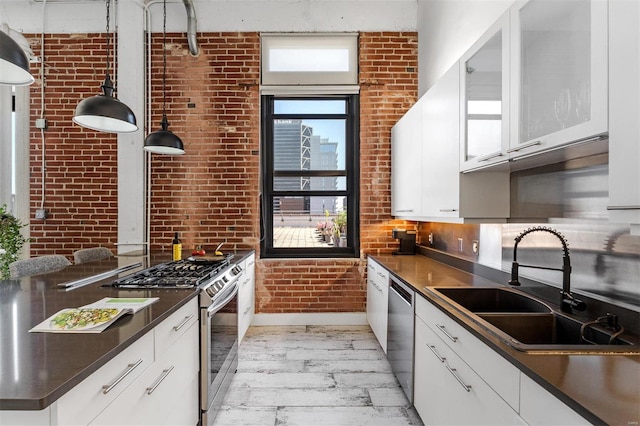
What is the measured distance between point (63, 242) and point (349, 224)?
3364 mm

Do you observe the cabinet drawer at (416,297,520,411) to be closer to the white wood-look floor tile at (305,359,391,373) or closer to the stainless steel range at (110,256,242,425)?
the white wood-look floor tile at (305,359,391,373)

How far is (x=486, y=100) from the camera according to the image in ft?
5.87

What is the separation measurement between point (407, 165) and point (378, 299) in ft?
4.38

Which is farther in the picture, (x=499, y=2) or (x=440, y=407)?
(x=499, y=2)

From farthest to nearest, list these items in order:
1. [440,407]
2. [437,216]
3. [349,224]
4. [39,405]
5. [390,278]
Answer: [349,224] < [390,278] < [437,216] < [440,407] < [39,405]

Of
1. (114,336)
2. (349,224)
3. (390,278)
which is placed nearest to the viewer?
(114,336)

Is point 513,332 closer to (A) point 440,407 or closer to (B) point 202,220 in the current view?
(A) point 440,407

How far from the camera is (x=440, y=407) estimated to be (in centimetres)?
170

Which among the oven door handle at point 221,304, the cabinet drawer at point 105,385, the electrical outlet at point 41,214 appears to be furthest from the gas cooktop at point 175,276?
the electrical outlet at point 41,214

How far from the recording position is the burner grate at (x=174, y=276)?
1.95m

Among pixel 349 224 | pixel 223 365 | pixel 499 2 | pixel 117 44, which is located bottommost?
pixel 223 365

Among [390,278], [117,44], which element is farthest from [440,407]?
[117,44]

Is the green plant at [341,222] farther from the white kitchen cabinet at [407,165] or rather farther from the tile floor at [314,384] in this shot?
the tile floor at [314,384]

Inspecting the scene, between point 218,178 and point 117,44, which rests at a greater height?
point 117,44
